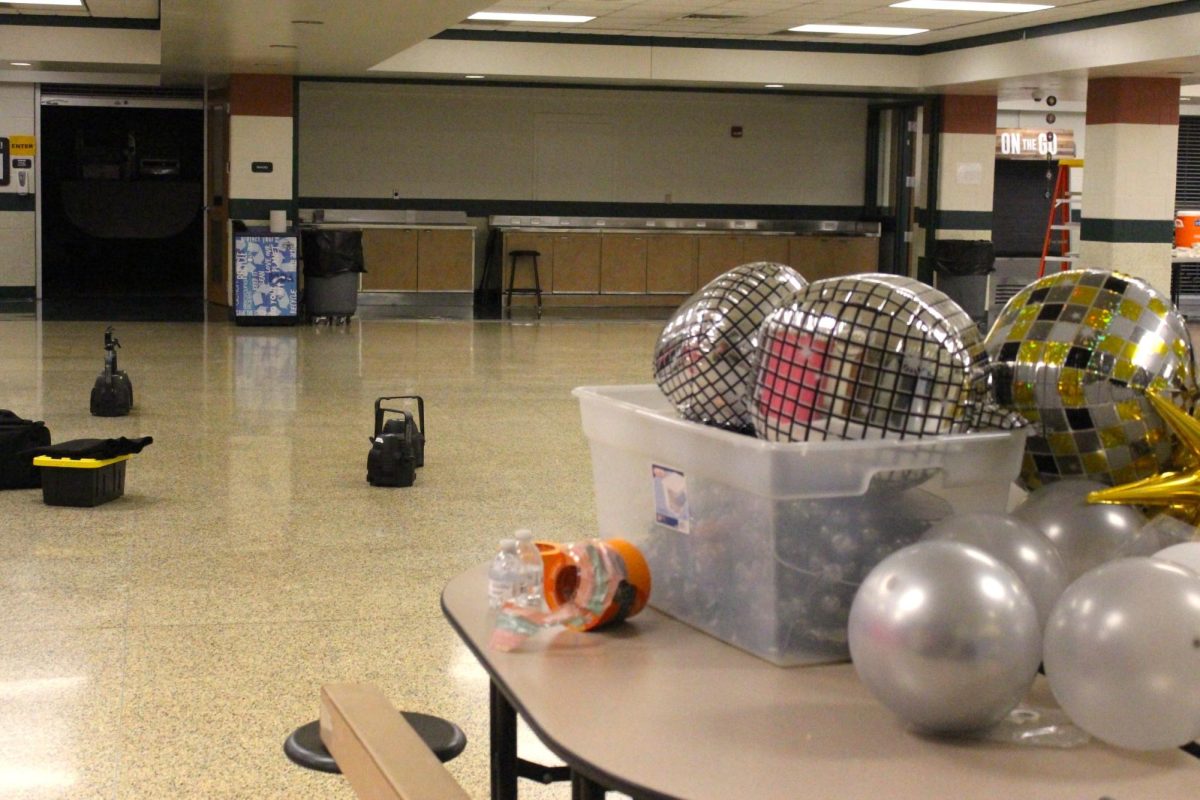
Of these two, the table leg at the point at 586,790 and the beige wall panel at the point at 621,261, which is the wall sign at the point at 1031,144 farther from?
the table leg at the point at 586,790

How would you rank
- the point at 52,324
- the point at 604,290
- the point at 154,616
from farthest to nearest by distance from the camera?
the point at 604,290 < the point at 52,324 < the point at 154,616

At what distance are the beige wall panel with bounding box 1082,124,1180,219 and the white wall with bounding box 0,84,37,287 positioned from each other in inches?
472

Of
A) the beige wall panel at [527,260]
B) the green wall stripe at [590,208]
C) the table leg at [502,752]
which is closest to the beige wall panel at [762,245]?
the green wall stripe at [590,208]

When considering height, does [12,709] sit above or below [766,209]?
below

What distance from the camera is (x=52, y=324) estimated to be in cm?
1376

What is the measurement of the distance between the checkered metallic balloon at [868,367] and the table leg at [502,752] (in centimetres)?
54

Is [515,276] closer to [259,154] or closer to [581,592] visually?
[259,154]

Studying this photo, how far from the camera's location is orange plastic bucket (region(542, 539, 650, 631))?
1.47 meters

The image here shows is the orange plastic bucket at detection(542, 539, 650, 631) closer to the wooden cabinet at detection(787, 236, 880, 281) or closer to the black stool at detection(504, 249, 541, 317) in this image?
the black stool at detection(504, 249, 541, 317)

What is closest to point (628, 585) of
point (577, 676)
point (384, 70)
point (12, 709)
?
point (577, 676)

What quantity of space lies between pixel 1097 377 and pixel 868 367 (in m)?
0.32

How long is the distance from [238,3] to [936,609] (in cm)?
950

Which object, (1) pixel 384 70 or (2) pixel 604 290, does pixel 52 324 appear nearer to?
(1) pixel 384 70

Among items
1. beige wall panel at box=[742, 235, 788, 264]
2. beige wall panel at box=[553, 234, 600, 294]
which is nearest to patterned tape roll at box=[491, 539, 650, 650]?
beige wall panel at box=[553, 234, 600, 294]
